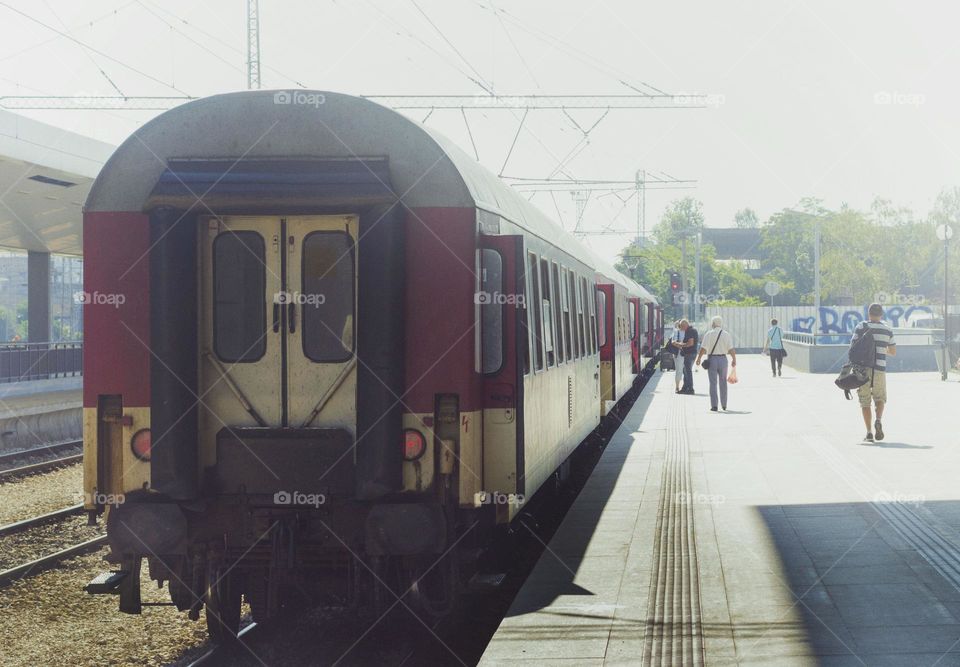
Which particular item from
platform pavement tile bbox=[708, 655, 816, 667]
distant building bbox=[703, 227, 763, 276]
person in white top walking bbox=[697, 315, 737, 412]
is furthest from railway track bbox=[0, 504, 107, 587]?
distant building bbox=[703, 227, 763, 276]

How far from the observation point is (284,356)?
7.07m

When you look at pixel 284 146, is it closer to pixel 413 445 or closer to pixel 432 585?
pixel 413 445

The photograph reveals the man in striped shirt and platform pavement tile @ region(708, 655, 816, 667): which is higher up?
the man in striped shirt

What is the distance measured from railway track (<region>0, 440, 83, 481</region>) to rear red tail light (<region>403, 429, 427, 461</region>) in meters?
10.5

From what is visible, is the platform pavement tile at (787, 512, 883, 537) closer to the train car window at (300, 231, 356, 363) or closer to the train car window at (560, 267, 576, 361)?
the train car window at (560, 267, 576, 361)

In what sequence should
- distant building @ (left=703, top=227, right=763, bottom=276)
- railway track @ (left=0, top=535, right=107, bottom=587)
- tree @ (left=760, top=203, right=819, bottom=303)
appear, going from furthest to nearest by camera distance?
distant building @ (left=703, top=227, right=763, bottom=276) < tree @ (left=760, top=203, right=819, bottom=303) < railway track @ (left=0, top=535, right=107, bottom=587)

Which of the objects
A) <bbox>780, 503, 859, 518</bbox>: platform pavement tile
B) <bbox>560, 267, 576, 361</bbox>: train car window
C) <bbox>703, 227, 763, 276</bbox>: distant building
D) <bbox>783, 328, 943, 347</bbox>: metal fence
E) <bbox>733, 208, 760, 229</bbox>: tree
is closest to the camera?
<bbox>780, 503, 859, 518</bbox>: platform pavement tile

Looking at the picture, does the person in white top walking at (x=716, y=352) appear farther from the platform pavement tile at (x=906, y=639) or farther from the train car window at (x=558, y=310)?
the platform pavement tile at (x=906, y=639)

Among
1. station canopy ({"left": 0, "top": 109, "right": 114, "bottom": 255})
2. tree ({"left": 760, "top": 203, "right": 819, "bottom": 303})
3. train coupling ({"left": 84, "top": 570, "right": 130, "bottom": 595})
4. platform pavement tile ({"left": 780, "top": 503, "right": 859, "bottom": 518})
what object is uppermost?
tree ({"left": 760, "top": 203, "right": 819, "bottom": 303})

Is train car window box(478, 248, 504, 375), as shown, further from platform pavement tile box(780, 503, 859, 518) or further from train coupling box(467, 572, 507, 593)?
platform pavement tile box(780, 503, 859, 518)

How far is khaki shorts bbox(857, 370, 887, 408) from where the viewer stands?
600 inches

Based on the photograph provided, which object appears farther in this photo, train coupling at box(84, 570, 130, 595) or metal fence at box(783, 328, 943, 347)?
metal fence at box(783, 328, 943, 347)

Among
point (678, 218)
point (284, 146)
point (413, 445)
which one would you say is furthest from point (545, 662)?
point (678, 218)

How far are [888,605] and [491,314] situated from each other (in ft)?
9.40
